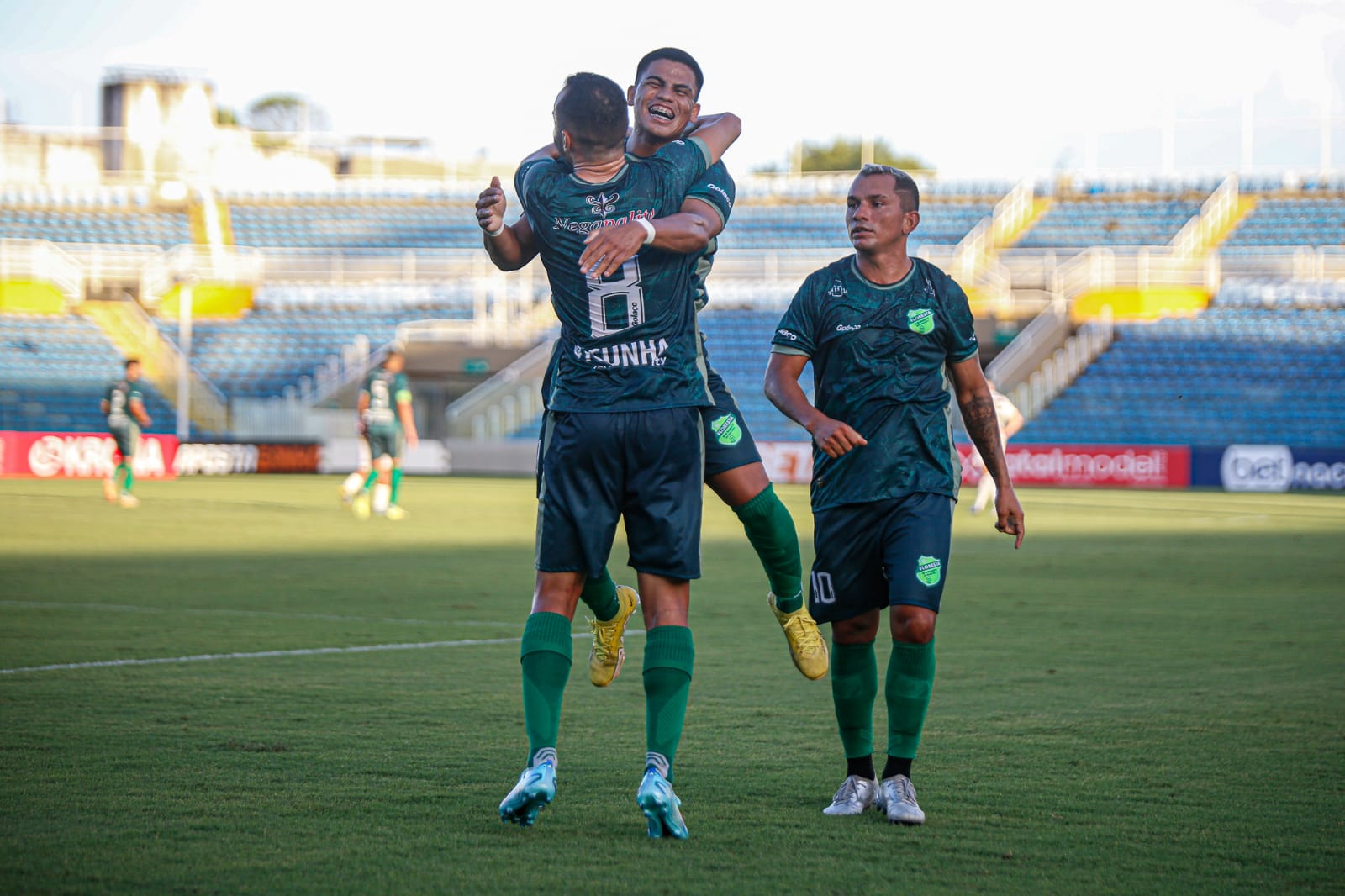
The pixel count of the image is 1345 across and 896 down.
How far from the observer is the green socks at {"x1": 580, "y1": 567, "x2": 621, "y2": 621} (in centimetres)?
528

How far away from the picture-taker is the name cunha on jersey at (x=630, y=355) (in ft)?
15.5

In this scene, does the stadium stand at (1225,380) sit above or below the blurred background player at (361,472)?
above

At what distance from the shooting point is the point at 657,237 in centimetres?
454

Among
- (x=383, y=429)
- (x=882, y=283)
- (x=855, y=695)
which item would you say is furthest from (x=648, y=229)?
(x=383, y=429)

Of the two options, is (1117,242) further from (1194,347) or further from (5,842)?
(5,842)

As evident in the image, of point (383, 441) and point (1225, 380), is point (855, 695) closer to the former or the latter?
point (383, 441)

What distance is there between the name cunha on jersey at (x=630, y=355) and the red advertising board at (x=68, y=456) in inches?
1125

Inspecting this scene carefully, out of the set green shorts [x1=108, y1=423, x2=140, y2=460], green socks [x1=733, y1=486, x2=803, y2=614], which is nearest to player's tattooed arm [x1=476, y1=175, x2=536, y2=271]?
green socks [x1=733, y1=486, x2=803, y2=614]

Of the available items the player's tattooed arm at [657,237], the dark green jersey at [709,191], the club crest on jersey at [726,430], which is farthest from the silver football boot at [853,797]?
the player's tattooed arm at [657,237]

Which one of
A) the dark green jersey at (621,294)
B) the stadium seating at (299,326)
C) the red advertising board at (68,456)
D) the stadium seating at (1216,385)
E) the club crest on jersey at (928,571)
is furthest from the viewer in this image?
the stadium seating at (299,326)

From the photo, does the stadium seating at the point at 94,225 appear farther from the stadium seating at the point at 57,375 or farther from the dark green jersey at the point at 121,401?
the dark green jersey at the point at 121,401

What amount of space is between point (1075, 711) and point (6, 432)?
94.7 ft

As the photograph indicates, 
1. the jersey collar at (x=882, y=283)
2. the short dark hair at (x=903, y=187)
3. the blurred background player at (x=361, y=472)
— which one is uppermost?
the short dark hair at (x=903, y=187)

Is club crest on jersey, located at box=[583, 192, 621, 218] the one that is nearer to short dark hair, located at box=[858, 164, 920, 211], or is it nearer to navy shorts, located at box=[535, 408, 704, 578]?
navy shorts, located at box=[535, 408, 704, 578]
